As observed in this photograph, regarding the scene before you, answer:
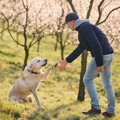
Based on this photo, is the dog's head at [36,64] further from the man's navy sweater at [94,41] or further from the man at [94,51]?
the man's navy sweater at [94,41]

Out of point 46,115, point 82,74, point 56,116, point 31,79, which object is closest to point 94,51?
point 46,115

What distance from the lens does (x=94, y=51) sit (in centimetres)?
889

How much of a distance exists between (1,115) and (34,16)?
81.6 ft

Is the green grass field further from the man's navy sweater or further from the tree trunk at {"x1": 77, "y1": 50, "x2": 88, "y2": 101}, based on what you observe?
the man's navy sweater

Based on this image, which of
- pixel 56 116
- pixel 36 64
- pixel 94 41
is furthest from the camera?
pixel 36 64

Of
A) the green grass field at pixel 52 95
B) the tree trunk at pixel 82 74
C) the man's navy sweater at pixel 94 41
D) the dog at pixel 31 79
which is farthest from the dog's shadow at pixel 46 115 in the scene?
the tree trunk at pixel 82 74

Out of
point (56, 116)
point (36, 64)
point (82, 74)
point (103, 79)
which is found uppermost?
point (36, 64)

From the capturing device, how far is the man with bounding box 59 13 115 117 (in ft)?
29.1

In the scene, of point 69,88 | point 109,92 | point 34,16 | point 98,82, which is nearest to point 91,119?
A: point 109,92

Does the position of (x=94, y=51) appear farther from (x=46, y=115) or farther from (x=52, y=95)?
(x=52, y=95)

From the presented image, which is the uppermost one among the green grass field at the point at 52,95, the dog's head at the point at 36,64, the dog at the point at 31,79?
the dog's head at the point at 36,64

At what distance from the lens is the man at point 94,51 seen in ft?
29.1

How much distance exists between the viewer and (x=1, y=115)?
814 centimetres

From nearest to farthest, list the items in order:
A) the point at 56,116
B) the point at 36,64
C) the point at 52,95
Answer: the point at 56,116, the point at 36,64, the point at 52,95
